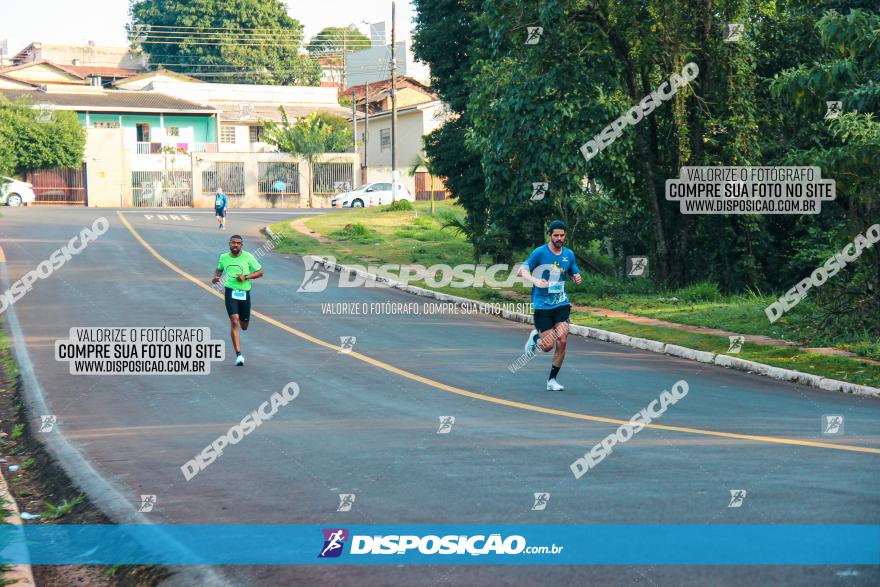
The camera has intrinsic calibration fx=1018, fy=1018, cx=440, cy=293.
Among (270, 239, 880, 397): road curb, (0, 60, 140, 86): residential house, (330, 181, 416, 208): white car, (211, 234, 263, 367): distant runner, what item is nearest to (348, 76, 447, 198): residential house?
(330, 181, 416, 208): white car

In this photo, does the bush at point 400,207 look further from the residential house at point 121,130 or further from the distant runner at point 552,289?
the distant runner at point 552,289

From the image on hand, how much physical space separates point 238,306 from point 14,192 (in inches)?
1780

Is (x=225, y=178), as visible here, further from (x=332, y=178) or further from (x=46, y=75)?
(x=46, y=75)

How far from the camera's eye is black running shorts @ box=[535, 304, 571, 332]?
13469 millimetres

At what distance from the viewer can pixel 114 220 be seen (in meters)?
43.6

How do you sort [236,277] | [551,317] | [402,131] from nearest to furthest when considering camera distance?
[551,317], [236,277], [402,131]

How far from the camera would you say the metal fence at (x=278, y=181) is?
6500cm

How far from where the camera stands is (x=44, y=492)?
376 inches

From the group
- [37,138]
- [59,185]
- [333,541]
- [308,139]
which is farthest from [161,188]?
[333,541]
